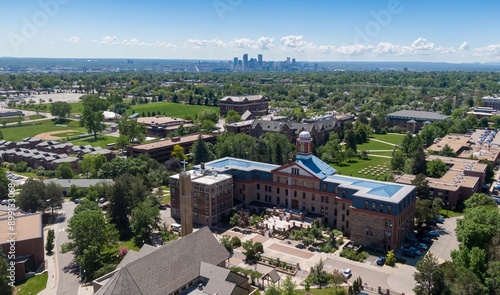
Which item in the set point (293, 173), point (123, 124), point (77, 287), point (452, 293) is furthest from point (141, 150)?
point (452, 293)

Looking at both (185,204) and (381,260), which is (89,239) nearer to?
(185,204)

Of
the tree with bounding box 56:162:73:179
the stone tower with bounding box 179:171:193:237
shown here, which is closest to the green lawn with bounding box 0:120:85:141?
the tree with bounding box 56:162:73:179

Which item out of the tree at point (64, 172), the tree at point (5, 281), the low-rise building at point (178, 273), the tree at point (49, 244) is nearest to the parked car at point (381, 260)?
the low-rise building at point (178, 273)

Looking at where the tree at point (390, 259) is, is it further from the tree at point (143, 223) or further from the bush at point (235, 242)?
the tree at point (143, 223)

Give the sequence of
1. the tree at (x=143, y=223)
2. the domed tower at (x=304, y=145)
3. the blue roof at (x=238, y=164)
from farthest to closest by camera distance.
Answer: the blue roof at (x=238, y=164) < the domed tower at (x=304, y=145) < the tree at (x=143, y=223)

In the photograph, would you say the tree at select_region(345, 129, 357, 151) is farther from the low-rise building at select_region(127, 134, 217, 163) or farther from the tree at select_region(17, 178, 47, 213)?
the tree at select_region(17, 178, 47, 213)

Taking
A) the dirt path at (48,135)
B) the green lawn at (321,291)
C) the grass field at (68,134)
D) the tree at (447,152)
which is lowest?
the green lawn at (321,291)

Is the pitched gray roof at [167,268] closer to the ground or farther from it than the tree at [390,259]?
farther from it

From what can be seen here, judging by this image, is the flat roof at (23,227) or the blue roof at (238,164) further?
the blue roof at (238,164)
